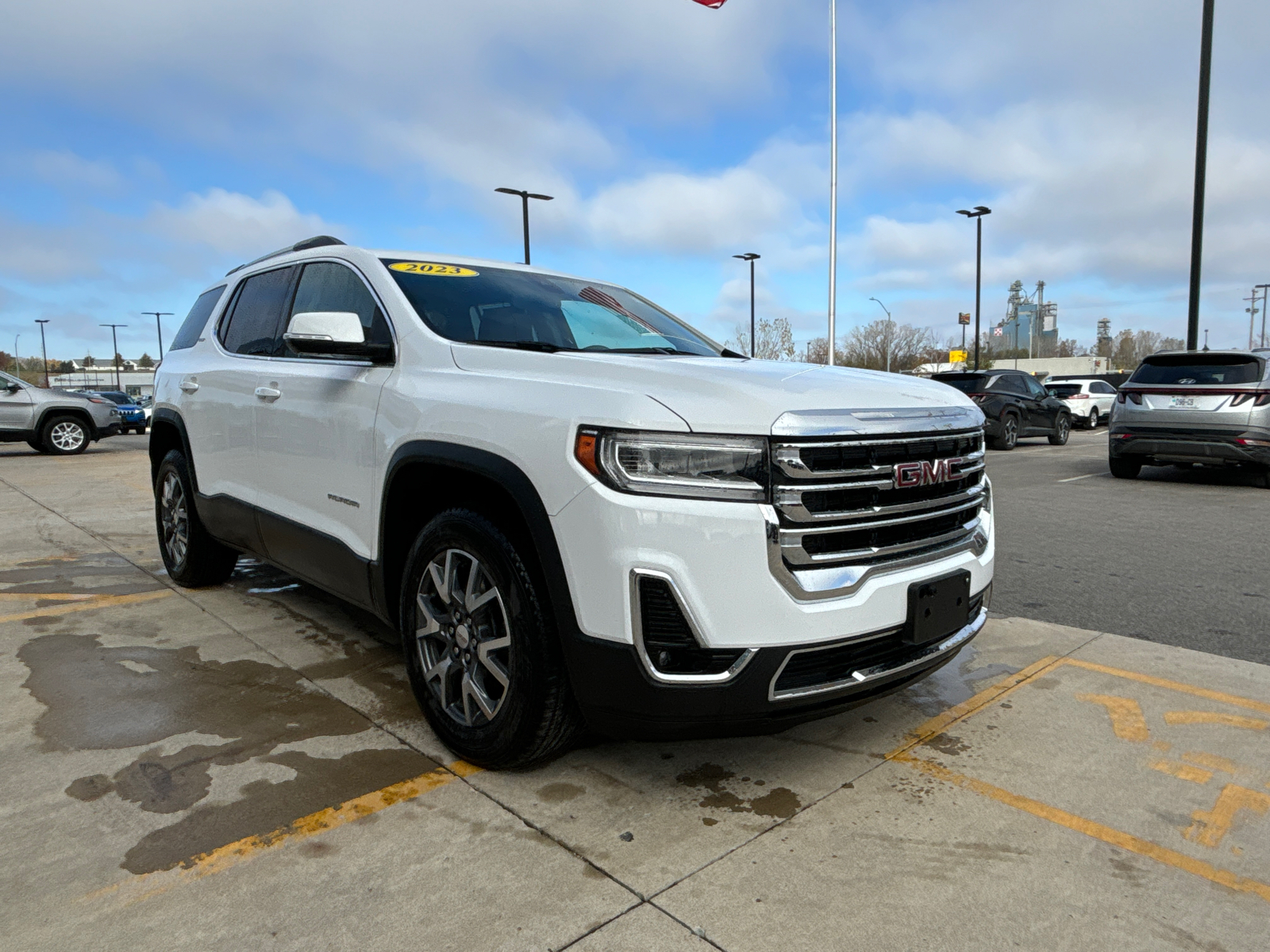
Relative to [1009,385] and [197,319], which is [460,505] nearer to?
[197,319]

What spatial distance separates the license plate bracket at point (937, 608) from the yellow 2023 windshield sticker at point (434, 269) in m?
2.27

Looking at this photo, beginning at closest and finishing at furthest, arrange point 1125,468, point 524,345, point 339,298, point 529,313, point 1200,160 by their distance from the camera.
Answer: point 524,345 → point 529,313 → point 339,298 → point 1125,468 → point 1200,160

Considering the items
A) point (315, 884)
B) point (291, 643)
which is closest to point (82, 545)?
point (291, 643)

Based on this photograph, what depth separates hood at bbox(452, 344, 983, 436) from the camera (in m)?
2.38

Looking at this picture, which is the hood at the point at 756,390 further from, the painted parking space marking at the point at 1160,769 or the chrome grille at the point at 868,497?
the painted parking space marking at the point at 1160,769

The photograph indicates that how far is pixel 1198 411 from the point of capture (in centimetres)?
1023

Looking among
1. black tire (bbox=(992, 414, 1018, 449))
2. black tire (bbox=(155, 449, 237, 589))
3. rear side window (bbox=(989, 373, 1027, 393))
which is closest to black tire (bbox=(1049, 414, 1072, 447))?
rear side window (bbox=(989, 373, 1027, 393))

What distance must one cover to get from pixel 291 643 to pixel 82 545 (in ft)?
12.5

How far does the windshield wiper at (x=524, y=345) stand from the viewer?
3223 millimetres

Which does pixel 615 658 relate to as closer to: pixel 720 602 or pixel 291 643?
pixel 720 602

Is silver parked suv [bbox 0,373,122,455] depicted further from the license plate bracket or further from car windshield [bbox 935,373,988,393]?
the license plate bracket

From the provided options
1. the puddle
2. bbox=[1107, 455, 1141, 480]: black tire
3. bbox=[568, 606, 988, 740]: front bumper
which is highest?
bbox=[568, 606, 988, 740]: front bumper

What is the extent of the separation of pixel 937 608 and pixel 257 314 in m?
3.63

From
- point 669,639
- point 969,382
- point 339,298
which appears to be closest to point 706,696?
point 669,639
